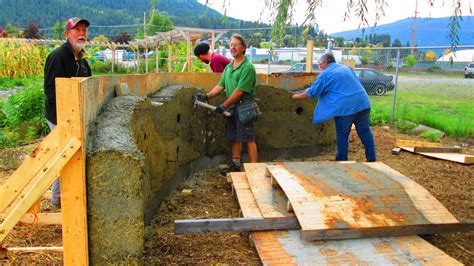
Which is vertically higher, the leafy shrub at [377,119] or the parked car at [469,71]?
the parked car at [469,71]

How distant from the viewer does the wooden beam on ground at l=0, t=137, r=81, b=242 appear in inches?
99.1

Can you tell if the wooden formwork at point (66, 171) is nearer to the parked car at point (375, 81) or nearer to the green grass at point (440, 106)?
the green grass at point (440, 106)

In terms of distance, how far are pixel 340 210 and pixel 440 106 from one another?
9.16 meters

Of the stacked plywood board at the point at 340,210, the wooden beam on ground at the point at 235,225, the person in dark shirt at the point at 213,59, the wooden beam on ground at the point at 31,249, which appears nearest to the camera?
the wooden beam on ground at the point at 31,249

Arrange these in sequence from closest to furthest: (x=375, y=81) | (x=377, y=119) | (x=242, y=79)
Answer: (x=242, y=79)
(x=377, y=119)
(x=375, y=81)

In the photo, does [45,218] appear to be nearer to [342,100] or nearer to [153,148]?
[153,148]

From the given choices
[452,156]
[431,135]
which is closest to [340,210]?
[452,156]

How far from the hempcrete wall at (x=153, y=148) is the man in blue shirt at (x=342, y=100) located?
0.86 metres

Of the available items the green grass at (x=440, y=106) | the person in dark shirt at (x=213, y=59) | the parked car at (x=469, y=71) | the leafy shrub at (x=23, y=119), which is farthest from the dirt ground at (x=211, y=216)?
the parked car at (x=469, y=71)

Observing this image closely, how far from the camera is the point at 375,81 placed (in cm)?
1656

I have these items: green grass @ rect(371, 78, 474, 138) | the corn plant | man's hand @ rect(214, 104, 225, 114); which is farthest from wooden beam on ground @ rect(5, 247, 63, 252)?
the corn plant

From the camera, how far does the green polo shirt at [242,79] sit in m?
5.39

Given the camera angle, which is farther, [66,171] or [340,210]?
[340,210]

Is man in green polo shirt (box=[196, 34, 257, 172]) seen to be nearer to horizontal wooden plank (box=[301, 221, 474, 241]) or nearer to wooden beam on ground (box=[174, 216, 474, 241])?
wooden beam on ground (box=[174, 216, 474, 241])
